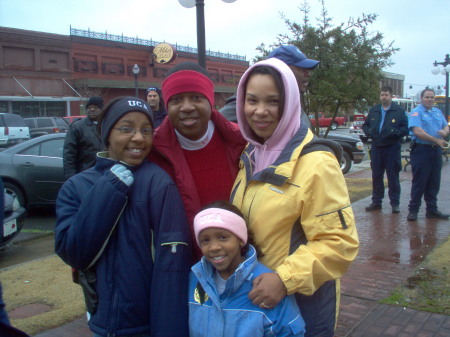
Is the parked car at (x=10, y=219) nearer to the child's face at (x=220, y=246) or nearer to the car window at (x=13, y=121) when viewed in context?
the child's face at (x=220, y=246)

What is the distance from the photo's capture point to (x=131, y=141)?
6.59ft

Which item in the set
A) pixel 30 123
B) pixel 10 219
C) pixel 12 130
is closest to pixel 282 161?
pixel 10 219

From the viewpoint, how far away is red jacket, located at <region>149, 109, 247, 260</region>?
6.88ft

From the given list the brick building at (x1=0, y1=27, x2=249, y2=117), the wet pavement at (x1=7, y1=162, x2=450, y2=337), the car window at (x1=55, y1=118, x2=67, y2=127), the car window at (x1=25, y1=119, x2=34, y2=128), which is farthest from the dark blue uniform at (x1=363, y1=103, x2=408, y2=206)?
the brick building at (x1=0, y1=27, x2=249, y2=117)

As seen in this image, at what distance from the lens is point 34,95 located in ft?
125

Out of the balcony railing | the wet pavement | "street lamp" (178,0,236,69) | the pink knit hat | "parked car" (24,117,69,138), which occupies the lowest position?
the wet pavement

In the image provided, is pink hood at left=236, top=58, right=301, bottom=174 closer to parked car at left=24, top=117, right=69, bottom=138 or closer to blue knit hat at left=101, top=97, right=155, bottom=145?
blue knit hat at left=101, top=97, right=155, bottom=145

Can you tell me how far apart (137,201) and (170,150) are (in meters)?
0.37

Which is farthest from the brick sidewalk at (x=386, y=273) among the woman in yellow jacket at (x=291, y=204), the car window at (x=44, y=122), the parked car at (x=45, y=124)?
the car window at (x=44, y=122)

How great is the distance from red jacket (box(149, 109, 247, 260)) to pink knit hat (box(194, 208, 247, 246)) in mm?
123

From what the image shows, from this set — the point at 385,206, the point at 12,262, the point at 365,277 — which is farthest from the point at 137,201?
the point at 385,206

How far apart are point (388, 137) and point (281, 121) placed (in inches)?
249

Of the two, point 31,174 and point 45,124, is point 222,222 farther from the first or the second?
point 45,124

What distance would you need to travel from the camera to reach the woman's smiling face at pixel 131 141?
2.01 metres
